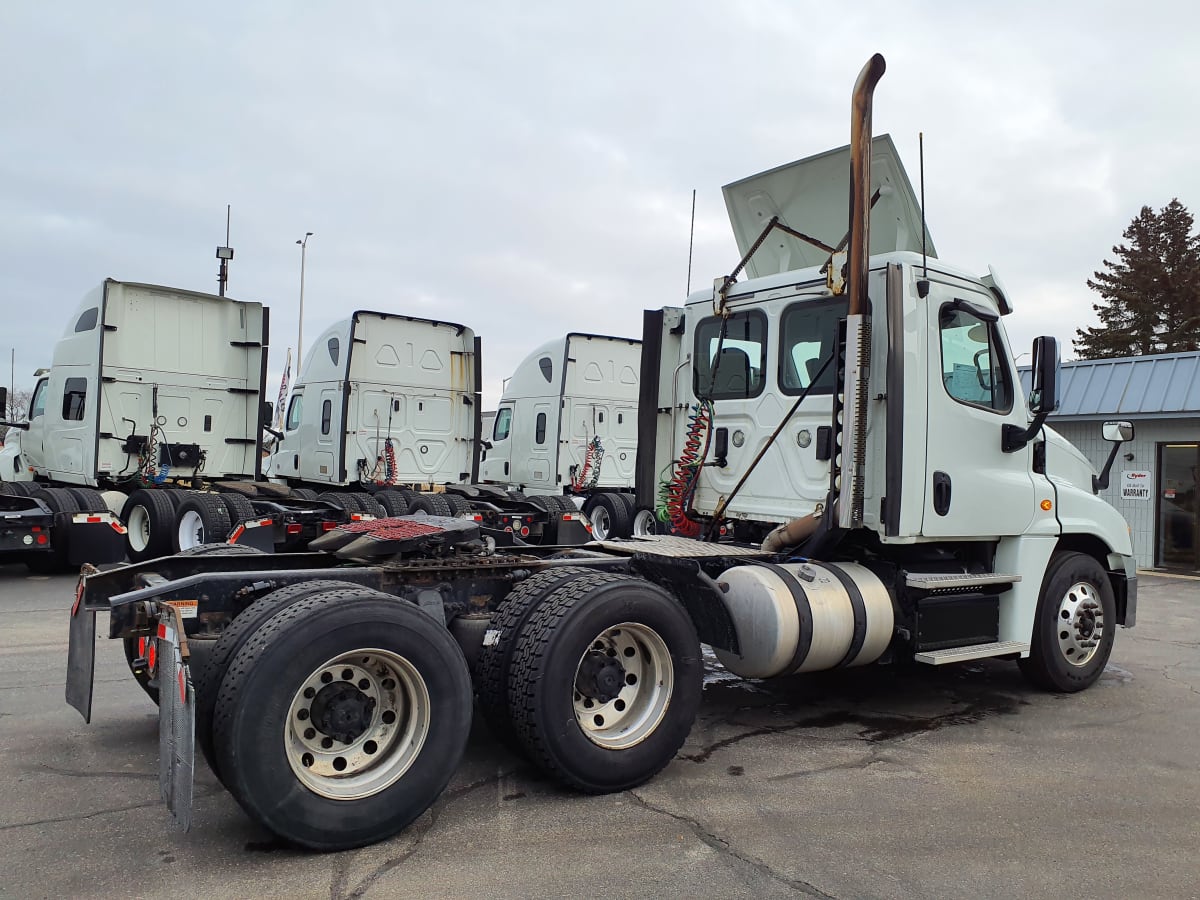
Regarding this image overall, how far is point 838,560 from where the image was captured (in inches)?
239

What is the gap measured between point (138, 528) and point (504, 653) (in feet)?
30.4

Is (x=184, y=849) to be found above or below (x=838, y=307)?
below

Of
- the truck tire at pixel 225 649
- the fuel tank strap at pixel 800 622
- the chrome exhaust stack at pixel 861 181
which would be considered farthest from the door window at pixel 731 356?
the truck tire at pixel 225 649

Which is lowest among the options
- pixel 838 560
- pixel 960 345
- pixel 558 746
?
pixel 558 746

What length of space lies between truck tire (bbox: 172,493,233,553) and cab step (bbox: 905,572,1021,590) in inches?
315

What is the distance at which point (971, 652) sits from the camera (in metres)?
5.68

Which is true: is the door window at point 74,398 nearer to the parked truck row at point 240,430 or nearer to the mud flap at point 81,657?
the parked truck row at point 240,430

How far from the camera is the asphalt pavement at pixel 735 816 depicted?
11.1ft

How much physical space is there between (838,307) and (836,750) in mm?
2654

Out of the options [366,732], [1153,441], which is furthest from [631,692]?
[1153,441]

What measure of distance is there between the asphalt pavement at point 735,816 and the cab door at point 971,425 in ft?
4.11

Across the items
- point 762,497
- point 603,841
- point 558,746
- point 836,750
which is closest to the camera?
point 603,841

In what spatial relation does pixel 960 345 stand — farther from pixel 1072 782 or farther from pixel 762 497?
pixel 1072 782

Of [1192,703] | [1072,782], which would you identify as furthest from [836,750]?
[1192,703]
